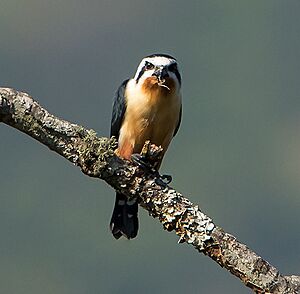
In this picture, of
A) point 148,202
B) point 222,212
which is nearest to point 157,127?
point 148,202

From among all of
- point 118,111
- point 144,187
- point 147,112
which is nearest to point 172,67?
point 147,112

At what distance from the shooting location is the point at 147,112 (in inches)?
322

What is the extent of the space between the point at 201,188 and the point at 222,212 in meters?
2.16

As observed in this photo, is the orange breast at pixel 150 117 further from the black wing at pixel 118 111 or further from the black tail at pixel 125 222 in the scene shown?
the black tail at pixel 125 222

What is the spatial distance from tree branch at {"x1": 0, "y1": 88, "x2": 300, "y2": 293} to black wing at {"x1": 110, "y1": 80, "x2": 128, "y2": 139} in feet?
8.34

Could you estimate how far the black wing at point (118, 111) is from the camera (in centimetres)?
845

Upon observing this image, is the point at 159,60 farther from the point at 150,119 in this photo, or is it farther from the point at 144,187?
the point at 144,187

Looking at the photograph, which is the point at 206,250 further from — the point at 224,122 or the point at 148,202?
the point at 224,122

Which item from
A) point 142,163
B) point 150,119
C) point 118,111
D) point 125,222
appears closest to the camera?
point 142,163

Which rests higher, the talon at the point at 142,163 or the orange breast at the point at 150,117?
the orange breast at the point at 150,117

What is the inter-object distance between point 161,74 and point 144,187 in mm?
2430

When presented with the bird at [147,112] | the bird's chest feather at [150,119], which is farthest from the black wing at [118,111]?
the bird's chest feather at [150,119]

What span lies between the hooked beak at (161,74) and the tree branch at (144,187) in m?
2.29

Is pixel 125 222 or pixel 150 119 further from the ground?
pixel 150 119
